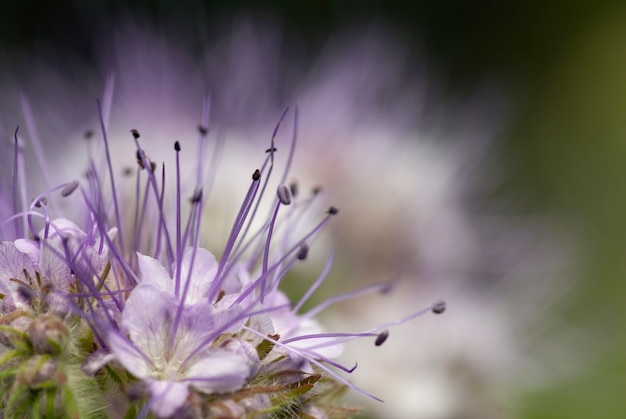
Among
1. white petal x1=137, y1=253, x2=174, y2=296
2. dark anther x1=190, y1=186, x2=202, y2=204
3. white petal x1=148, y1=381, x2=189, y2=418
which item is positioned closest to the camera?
white petal x1=148, y1=381, x2=189, y2=418

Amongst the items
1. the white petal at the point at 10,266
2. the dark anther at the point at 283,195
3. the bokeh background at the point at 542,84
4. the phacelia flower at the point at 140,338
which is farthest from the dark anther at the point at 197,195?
the bokeh background at the point at 542,84

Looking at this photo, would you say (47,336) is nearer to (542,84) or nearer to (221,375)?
(221,375)

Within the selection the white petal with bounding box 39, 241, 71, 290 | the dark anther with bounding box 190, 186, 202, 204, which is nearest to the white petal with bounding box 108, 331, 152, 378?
the white petal with bounding box 39, 241, 71, 290

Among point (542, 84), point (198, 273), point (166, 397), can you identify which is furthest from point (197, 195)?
point (542, 84)

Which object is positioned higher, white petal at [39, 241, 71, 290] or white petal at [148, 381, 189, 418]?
white petal at [39, 241, 71, 290]

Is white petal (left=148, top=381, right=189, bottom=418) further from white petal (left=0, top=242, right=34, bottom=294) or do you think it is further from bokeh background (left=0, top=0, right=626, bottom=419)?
bokeh background (left=0, top=0, right=626, bottom=419)

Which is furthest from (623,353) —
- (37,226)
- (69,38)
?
(69,38)

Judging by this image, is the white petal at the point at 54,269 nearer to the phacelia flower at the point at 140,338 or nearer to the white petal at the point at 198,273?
the phacelia flower at the point at 140,338

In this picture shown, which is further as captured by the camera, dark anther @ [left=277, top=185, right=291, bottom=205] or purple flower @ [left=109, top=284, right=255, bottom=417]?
dark anther @ [left=277, top=185, right=291, bottom=205]
